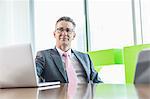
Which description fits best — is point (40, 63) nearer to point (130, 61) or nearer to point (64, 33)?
A: point (64, 33)

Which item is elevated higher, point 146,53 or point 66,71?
point 146,53

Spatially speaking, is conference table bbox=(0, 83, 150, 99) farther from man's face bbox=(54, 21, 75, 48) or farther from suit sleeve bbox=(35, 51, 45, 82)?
man's face bbox=(54, 21, 75, 48)

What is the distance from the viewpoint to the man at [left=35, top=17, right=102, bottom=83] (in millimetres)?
2197

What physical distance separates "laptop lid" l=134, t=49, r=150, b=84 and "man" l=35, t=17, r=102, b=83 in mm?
708

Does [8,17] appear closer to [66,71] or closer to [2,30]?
[2,30]

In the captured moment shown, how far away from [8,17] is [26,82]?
123 inches

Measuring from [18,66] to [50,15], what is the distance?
3.25m

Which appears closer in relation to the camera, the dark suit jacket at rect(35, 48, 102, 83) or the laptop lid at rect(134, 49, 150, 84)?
the laptop lid at rect(134, 49, 150, 84)

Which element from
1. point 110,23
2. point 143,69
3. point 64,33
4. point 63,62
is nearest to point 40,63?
point 63,62

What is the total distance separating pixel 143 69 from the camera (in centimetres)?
155

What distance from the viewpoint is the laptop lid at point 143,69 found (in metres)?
1.54

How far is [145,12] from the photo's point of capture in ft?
11.2

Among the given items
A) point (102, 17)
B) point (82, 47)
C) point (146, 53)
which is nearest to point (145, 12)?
point (102, 17)

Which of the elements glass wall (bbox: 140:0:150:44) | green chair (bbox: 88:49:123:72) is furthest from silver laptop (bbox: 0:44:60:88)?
glass wall (bbox: 140:0:150:44)
